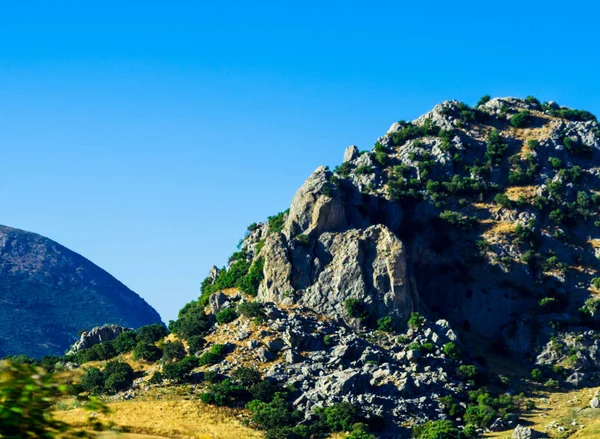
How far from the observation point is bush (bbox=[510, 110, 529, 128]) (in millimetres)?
135625

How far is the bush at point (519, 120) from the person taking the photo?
135625mm

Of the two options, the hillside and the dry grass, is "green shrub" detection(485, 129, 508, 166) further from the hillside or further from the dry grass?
the dry grass

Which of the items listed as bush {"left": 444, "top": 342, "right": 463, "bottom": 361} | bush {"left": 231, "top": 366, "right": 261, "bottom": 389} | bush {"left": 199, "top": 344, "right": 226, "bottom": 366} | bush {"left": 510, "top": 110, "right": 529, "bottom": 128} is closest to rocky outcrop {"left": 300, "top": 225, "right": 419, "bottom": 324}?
bush {"left": 444, "top": 342, "right": 463, "bottom": 361}

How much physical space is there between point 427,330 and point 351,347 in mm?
10642

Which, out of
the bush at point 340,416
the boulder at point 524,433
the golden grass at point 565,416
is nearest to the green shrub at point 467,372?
the golden grass at point 565,416

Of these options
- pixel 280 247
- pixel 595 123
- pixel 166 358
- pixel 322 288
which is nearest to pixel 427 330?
pixel 322 288

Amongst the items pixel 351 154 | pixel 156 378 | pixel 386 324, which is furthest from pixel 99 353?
pixel 351 154

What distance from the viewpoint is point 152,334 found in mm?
104312

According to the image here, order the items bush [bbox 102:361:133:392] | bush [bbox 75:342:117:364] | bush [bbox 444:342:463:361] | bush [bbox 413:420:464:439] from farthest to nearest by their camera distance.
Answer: bush [bbox 75:342:117:364]
bush [bbox 444:342:463:361]
bush [bbox 102:361:133:392]
bush [bbox 413:420:464:439]

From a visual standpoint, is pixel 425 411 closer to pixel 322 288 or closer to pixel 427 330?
pixel 427 330

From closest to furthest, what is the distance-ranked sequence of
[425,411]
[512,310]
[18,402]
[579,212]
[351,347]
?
[18,402], [425,411], [351,347], [512,310], [579,212]

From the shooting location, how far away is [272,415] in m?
79.1

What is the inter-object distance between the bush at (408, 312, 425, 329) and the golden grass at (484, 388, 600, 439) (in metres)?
15.6

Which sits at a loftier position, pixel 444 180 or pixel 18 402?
pixel 444 180
